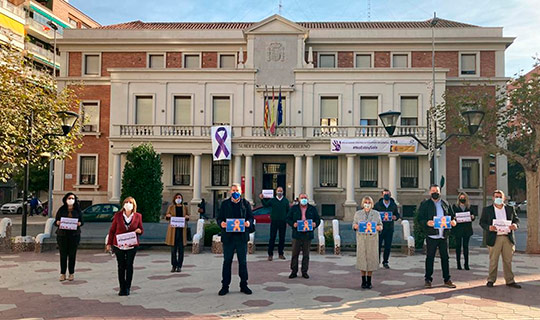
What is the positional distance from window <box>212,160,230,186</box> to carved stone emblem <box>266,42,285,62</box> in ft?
25.1

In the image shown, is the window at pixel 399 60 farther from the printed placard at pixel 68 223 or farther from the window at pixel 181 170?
the printed placard at pixel 68 223

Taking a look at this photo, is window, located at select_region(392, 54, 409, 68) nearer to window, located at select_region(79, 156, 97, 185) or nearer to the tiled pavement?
window, located at select_region(79, 156, 97, 185)

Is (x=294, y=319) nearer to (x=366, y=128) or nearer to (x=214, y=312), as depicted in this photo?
(x=214, y=312)

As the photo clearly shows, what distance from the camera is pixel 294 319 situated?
6512 mm

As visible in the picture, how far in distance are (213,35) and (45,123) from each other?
68.2 feet

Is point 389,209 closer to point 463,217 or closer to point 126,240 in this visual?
point 463,217

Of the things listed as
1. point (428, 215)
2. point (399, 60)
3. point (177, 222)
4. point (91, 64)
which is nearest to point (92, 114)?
point (91, 64)

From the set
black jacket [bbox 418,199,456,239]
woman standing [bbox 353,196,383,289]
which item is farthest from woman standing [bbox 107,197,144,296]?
black jacket [bbox 418,199,456,239]

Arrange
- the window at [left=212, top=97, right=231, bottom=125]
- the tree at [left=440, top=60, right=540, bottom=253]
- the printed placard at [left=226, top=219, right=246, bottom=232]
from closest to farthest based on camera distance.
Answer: the printed placard at [left=226, top=219, right=246, bottom=232], the tree at [left=440, top=60, right=540, bottom=253], the window at [left=212, top=97, right=231, bottom=125]

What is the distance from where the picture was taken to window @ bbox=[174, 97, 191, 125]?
3194 cm

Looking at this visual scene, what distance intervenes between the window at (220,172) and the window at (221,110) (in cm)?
280

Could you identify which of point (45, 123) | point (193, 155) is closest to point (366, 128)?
point (193, 155)

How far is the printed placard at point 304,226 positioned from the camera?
988cm

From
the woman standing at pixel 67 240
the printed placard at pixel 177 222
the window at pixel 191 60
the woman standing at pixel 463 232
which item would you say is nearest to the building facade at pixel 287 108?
the window at pixel 191 60
